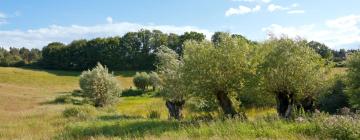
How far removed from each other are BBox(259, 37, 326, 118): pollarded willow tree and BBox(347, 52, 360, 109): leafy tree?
2.08 metres

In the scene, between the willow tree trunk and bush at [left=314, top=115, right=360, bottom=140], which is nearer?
bush at [left=314, top=115, right=360, bottom=140]

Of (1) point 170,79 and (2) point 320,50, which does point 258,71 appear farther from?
(2) point 320,50

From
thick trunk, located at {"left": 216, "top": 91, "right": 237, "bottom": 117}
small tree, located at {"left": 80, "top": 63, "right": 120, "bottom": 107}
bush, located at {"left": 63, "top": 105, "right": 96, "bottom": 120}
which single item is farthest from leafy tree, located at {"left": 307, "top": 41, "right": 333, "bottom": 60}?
small tree, located at {"left": 80, "top": 63, "right": 120, "bottom": 107}

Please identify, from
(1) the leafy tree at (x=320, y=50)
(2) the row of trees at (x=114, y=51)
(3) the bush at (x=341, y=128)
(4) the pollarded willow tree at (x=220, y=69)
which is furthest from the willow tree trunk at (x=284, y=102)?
(2) the row of trees at (x=114, y=51)

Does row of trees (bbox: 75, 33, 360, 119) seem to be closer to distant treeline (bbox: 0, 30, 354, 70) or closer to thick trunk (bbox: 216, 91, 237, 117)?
thick trunk (bbox: 216, 91, 237, 117)

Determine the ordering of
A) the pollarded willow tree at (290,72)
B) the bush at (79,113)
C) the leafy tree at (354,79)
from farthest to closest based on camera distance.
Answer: the bush at (79,113)
the pollarded willow tree at (290,72)
the leafy tree at (354,79)

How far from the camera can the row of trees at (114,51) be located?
13838 cm

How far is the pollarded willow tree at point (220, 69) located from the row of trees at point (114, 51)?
344ft

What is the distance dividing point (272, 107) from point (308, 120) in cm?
1896

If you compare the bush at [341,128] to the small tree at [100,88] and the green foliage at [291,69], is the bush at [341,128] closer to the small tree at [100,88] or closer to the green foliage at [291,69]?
the green foliage at [291,69]

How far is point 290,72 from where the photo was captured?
2709 cm

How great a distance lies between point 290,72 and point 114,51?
386 ft

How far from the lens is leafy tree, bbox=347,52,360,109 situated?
2481 cm

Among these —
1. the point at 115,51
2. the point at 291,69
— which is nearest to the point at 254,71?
the point at 291,69
